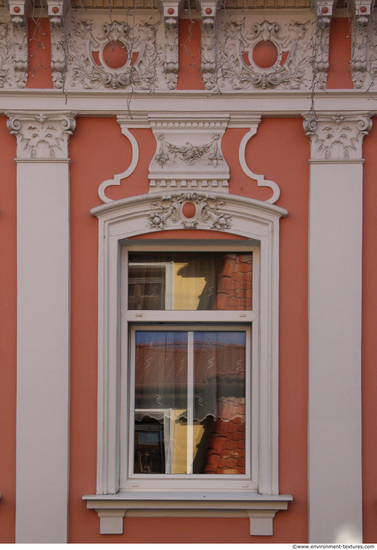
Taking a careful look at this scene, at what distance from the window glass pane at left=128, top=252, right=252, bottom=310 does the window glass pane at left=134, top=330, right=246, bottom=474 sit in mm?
250

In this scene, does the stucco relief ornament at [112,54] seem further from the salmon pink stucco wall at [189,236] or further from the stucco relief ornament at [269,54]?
the stucco relief ornament at [269,54]

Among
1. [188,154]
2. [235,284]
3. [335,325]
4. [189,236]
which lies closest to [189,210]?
[189,236]

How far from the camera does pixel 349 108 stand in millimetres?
4441

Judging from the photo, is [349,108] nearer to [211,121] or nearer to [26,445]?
[211,121]

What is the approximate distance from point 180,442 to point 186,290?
1.26 m

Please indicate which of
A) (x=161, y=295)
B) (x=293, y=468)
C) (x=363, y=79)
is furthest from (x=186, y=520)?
A: (x=363, y=79)

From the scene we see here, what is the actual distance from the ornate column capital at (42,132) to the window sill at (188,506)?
2.72 meters

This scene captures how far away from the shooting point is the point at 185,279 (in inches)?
183

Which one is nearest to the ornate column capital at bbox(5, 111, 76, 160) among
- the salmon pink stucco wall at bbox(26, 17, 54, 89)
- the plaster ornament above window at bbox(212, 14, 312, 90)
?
the salmon pink stucco wall at bbox(26, 17, 54, 89)

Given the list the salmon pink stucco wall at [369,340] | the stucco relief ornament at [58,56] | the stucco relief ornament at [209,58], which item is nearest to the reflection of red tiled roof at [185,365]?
the salmon pink stucco wall at [369,340]

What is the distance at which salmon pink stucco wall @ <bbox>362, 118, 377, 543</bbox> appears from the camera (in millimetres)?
4266

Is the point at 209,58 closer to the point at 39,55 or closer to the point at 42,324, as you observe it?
the point at 39,55

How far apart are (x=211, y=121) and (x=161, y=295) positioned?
4.87 ft

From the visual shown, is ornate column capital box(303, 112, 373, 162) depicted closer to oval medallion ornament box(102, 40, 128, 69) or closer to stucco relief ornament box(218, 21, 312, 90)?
stucco relief ornament box(218, 21, 312, 90)
